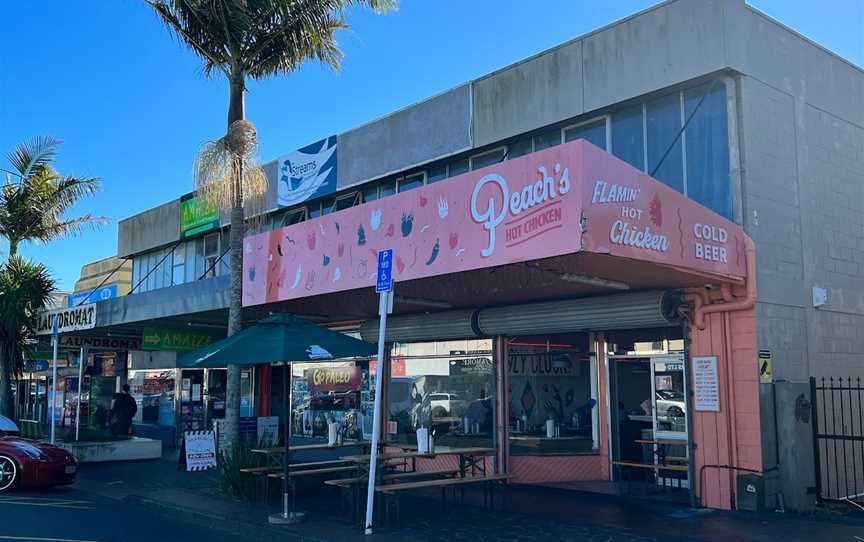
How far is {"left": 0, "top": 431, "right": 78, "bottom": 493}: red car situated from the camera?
1352cm

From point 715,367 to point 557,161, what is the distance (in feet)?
13.7

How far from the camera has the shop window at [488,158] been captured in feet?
47.9

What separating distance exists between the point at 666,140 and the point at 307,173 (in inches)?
365

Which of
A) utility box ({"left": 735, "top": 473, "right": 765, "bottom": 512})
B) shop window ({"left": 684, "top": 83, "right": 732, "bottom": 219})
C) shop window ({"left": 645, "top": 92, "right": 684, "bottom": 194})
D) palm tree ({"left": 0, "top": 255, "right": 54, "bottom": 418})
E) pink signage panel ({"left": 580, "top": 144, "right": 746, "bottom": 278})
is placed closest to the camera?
pink signage panel ({"left": 580, "top": 144, "right": 746, "bottom": 278})

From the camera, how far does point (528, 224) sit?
28.5 feet

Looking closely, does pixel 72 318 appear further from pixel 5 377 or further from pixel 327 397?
pixel 327 397

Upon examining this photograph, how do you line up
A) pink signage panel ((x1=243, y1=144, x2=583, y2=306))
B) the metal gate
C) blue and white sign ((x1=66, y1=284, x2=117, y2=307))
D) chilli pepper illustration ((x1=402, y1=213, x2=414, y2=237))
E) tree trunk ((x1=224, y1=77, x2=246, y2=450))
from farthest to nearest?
blue and white sign ((x1=66, y1=284, x2=117, y2=307)) < tree trunk ((x1=224, y1=77, x2=246, y2=450)) < the metal gate < chilli pepper illustration ((x1=402, y1=213, x2=414, y2=237)) < pink signage panel ((x1=243, y1=144, x2=583, y2=306))

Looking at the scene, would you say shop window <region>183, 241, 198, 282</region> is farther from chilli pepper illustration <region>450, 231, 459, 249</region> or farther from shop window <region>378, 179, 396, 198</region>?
chilli pepper illustration <region>450, 231, 459, 249</region>

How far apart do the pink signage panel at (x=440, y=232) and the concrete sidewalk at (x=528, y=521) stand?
3142 millimetres

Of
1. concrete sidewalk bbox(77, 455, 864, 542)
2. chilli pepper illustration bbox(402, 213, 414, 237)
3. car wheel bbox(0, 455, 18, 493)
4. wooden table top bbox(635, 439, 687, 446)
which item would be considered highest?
chilli pepper illustration bbox(402, 213, 414, 237)

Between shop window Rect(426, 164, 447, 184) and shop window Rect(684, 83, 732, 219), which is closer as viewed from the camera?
shop window Rect(684, 83, 732, 219)

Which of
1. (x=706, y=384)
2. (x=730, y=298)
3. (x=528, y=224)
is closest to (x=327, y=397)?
(x=706, y=384)

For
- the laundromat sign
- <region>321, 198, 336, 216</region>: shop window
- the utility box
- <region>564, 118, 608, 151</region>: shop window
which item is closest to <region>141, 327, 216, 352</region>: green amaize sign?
<region>321, 198, 336, 216</region>: shop window

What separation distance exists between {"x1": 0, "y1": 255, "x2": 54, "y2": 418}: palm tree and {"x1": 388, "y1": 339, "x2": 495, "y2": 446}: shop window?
11096mm
